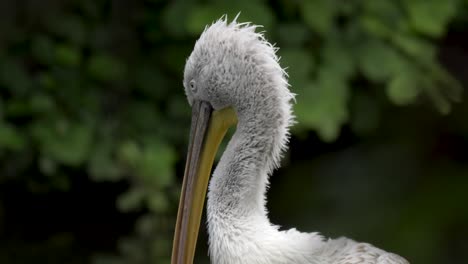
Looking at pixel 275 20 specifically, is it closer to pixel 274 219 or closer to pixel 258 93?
pixel 274 219

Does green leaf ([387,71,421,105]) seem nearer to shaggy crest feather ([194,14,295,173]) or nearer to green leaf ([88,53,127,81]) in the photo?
green leaf ([88,53,127,81])

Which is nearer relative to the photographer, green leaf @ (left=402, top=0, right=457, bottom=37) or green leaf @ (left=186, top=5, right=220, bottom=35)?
green leaf @ (left=186, top=5, right=220, bottom=35)

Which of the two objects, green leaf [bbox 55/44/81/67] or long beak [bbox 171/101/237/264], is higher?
green leaf [bbox 55/44/81/67]

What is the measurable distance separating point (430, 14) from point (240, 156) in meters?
2.56

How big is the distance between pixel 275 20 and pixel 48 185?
1.56 meters

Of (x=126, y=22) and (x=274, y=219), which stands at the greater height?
(x=126, y=22)

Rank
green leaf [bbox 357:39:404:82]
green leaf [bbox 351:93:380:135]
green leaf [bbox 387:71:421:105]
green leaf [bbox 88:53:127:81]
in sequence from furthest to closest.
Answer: green leaf [bbox 351:93:380:135]
green leaf [bbox 88:53:127:81]
green leaf [bbox 357:39:404:82]
green leaf [bbox 387:71:421:105]

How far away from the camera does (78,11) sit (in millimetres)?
5828

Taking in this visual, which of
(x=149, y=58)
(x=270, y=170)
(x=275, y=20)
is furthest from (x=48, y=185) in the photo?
(x=270, y=170)

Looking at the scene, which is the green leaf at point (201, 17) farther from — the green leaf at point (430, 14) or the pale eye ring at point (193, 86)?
the pale eye ring at point (193, 86)

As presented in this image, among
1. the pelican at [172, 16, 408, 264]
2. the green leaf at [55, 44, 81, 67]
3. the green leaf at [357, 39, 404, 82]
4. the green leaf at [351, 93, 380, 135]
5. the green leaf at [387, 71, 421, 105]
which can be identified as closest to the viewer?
the pelican at [172, 16, 408, 264]

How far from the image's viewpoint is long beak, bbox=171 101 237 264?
10.9 feet

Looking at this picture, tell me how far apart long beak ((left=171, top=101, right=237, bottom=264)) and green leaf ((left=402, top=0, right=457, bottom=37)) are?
7.77 feet

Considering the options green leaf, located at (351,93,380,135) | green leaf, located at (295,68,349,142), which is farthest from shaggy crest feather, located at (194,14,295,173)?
green leaf, located at (351,93,380,135)
